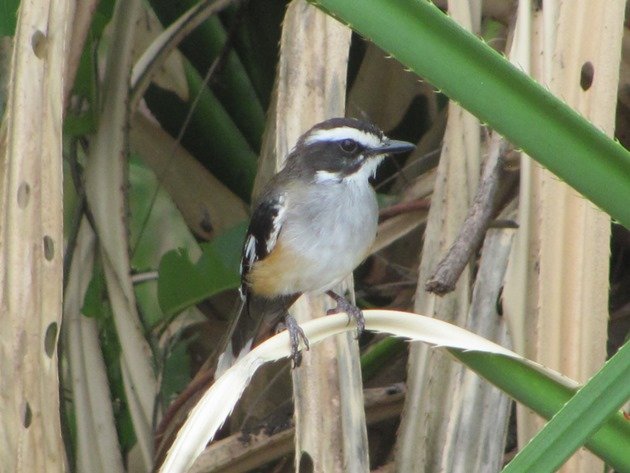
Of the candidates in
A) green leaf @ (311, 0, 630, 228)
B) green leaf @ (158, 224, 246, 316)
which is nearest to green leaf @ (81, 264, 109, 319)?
green leaf @ (158, 224, 246, 316)

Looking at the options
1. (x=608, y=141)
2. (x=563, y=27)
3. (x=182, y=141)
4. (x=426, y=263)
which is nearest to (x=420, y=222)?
(x=426, y=263)

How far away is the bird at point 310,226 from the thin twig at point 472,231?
0.73 metres

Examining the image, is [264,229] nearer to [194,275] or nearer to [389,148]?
[194,275]

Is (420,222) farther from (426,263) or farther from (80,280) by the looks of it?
(80,280)

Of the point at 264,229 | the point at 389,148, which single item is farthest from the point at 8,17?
the point at 389,148

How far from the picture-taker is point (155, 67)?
3682 mm

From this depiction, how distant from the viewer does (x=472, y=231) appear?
2246 millimetres

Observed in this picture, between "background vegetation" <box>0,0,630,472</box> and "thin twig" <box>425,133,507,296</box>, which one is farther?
"thin twig" <box>425,133,507,296</box>

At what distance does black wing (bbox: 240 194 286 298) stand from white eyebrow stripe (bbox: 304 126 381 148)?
0.26 meters

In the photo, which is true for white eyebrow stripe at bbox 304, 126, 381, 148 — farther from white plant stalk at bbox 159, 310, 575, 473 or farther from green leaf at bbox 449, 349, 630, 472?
green leaf at bbox 449, 349, 630, 472

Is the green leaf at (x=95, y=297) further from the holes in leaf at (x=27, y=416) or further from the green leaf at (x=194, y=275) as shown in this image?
the holes in leaf at (x=27, y=416)

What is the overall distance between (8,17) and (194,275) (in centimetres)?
97

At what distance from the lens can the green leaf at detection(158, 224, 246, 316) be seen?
348 cm

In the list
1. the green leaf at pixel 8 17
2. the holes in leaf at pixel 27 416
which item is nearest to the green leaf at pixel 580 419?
the holes in leaf at pixel 27 416
